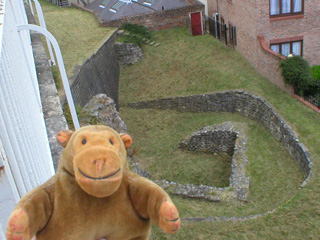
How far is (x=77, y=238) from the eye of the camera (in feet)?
9.61

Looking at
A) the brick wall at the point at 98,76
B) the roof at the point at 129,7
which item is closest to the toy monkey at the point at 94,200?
the brick wall at the point at 98,76

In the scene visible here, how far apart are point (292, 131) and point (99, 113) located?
650 centimetres

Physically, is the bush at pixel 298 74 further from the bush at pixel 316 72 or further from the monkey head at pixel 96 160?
the monkey head at pixel 96 160

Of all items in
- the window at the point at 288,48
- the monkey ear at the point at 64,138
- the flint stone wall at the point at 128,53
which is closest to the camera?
the monkey ear at the point at 64,138

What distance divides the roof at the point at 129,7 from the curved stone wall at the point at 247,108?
27.9 ft

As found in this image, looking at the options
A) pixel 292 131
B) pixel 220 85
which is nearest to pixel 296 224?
pixel 292 131

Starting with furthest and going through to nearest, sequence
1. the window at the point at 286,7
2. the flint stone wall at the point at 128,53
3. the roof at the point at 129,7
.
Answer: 1. the roof at the point at 129,7
2. the flint stone wall at the point at 128,53
3. the window at the point at 286,7

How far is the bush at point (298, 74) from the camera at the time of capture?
607 inches

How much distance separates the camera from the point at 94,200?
2.93 meters

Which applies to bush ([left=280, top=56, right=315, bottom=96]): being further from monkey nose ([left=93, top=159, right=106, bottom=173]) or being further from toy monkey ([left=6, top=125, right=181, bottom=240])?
monkey nose ([left=93, top=159, right=106, bottom=173])

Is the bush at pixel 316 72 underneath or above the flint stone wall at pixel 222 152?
above

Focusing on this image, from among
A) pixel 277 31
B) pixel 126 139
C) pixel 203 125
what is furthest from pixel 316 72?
pixel 126 139

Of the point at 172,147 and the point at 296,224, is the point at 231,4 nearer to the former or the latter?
the point at 172,147

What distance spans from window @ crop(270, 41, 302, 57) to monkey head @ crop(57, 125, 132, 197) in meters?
16.6
